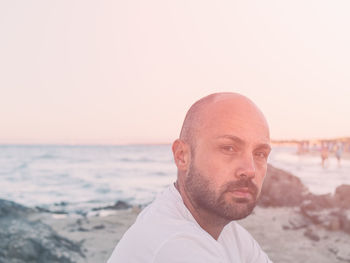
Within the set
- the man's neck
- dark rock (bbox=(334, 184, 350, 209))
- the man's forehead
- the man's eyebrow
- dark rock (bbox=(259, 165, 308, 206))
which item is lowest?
dark rock (bbox=(259, 165, 308, 206))

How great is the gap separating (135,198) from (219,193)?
18931 millimetres

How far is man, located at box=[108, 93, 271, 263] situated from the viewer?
1582 millimetres

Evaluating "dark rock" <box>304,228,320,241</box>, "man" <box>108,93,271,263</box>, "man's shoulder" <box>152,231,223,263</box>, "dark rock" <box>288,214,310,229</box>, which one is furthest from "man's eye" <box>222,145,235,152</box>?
"dark rock" <box>288,214,310,229</box>

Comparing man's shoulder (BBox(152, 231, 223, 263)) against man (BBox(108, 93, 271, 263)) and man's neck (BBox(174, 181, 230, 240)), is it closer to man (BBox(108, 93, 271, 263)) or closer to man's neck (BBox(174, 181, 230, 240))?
man (BBox(108, 93, 271, 263))

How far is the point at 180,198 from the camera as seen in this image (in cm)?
180

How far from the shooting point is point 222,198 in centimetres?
176

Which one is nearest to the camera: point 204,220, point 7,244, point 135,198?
point 204,220

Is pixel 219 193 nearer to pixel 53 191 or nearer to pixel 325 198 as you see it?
pixel 325 198

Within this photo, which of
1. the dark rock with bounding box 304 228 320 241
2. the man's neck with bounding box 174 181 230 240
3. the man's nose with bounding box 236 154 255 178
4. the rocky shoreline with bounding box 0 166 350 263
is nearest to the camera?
the man's nose with bounding box 236 154 255 178

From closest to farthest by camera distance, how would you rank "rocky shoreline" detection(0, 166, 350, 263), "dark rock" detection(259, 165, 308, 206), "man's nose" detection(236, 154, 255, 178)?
"man's nose" detection(236, 154, 255, 178) < "rocky shoreline" detection(0, 166, 350, 263) < "dark rock" detection(259, 165, 308, 206)

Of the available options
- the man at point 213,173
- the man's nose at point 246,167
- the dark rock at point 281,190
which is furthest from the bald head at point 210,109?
the dark rock at point 281,190

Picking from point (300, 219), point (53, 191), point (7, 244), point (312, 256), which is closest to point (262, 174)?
point (7, 244)

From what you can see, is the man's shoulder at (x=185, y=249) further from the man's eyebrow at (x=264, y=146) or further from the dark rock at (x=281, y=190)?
the dark rock at (x=281, y=190)

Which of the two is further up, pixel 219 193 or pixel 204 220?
pixel 219 193
